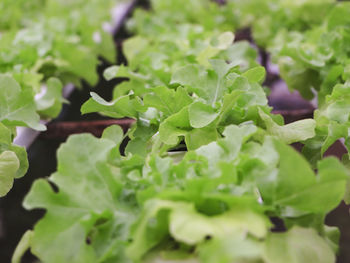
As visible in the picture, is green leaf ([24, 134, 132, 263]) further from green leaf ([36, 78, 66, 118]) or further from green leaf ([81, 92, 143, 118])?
green leaf ([36, 78, 66, 118])

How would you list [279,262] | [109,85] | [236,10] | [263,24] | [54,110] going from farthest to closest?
1. [236,10]
2. [263,24]
3. [109,85]
4. [54,110]
5. [279,262]

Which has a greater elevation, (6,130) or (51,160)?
(6,130)

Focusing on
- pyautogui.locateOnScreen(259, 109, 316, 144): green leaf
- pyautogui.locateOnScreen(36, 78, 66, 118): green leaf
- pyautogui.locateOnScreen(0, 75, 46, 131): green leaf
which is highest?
pyautogui.locateOnScreen(0, 75, 46, 131): green leaf

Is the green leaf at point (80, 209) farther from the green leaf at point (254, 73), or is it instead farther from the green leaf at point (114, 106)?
the green leaf at point (254, 73)

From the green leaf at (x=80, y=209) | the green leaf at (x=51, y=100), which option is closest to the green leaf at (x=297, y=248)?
the green leaf at (x=80, y=209)

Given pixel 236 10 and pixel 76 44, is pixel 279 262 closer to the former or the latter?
pixel 76 44

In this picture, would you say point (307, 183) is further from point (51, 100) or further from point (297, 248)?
point (51, 100)

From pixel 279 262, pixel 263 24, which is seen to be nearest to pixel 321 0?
pixel 263 24

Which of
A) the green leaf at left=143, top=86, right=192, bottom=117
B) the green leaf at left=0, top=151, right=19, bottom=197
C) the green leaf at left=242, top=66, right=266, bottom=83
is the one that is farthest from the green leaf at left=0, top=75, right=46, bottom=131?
the green leaf at left=242, top=66, right=266, bottom=83

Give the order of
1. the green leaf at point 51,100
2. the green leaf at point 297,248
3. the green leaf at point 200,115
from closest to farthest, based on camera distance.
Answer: the green leaf at point 297,248 → the green leaf at point 200,115 → the green leaf at point 51,100

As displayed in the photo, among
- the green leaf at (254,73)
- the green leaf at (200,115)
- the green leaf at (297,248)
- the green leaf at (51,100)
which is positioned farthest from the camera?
the green leaf at (51,100)

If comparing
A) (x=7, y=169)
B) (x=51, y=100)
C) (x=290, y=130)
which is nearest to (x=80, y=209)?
(x=7, y=169)
